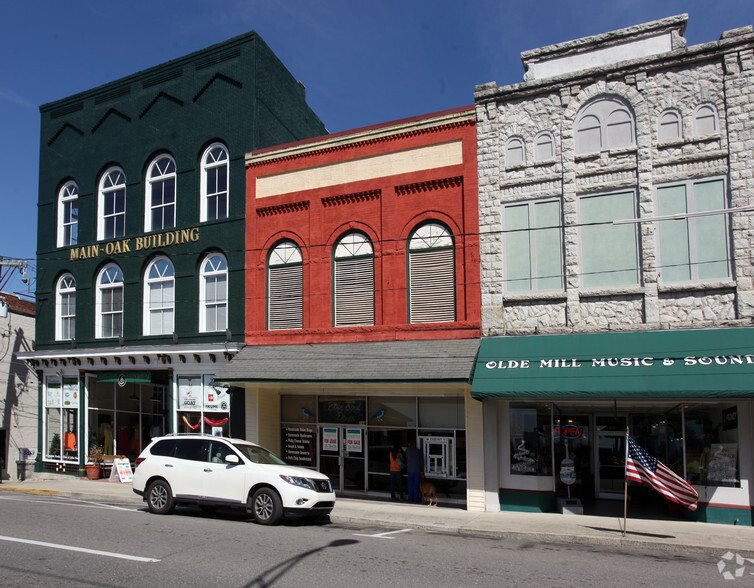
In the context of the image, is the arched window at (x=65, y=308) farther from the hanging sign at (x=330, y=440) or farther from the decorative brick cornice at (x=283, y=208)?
the hanging sign at (x=330, y=440)

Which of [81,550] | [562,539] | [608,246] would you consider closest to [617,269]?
[608,246]

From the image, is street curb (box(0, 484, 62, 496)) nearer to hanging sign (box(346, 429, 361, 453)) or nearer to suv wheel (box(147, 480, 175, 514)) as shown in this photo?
suv wheel (box(147, 480, 175, 514))

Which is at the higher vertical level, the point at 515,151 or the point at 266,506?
the point at 515,151

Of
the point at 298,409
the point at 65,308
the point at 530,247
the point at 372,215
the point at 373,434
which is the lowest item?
the point at 373,434

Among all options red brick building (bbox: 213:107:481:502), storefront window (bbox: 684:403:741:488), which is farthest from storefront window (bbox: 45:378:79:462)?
storefront window (bbox: 684:403:741:488)

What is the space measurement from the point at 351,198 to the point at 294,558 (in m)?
11.7

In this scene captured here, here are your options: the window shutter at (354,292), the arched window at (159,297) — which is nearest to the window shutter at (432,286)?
the window shutter at (354,292)

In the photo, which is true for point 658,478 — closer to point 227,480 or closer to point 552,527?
point 552,527

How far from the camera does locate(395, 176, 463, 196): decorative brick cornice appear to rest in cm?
1780

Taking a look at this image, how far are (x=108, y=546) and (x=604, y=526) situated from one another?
30.6 feet

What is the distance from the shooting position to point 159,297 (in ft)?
72.2

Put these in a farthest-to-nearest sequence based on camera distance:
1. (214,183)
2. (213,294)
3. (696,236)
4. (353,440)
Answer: (214,183), (213,294), (353,440), (696,236)

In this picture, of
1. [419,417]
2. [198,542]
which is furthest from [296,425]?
[198,542]

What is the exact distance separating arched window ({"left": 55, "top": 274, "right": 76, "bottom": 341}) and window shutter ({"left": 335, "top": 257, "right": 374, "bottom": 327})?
35.3ft
